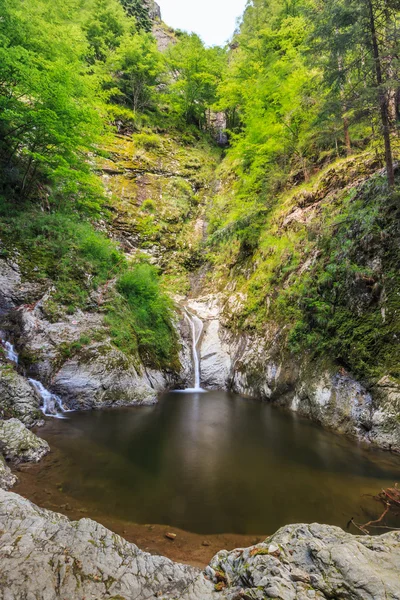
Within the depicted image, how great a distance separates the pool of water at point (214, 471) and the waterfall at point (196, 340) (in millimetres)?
4565

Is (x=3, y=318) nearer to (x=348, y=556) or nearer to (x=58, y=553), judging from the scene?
(x=58, y=553)

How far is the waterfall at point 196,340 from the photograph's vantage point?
41.6 ft

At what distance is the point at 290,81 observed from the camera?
12414mm

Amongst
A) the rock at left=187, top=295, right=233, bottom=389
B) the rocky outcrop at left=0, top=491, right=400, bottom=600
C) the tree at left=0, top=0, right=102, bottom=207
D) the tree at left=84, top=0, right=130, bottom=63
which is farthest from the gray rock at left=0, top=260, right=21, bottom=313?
the tree at left=84, top=0, right=130, bottom=63

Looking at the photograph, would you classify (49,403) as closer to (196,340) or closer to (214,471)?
(214,471)

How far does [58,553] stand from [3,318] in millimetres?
7031

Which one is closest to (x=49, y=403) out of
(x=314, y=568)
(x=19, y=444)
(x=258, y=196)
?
(x=19, y=444)

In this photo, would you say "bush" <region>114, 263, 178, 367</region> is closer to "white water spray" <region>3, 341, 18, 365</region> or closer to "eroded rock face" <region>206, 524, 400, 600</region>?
"white water spray" <region>3, 341, 18, 365</region>

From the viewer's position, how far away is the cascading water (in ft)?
23.3

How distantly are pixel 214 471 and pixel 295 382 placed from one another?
4.63m

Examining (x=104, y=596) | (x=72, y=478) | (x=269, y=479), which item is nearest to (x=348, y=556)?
(x=104, y=596)

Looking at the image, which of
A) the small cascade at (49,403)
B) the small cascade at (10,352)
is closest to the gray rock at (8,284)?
the small cascade at (10,352)

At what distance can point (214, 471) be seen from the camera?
5148mm

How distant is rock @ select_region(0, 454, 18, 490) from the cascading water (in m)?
2.97
